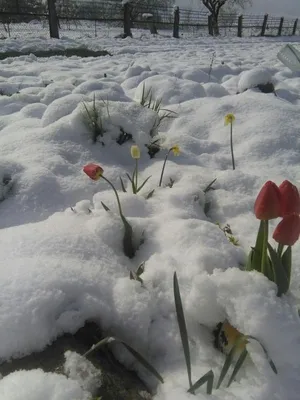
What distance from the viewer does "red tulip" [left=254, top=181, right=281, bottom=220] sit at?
0.97 meters

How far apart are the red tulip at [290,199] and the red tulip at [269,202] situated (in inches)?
1.0

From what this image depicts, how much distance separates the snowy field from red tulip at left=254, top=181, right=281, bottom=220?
0.80 ft

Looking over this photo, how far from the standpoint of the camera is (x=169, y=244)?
1479 millimetres

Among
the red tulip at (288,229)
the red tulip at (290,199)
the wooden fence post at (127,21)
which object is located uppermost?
the red tulip at (290,199)

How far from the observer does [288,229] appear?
1.00 m

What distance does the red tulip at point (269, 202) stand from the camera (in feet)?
3.20

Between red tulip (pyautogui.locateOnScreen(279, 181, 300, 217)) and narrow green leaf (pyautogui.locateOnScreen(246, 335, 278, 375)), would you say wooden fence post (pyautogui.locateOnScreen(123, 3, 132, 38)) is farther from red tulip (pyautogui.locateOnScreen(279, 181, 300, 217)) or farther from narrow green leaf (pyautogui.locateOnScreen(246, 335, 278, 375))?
narrow green leaf (pyautogui.locateOnScreen(246, 335, 278, 375))

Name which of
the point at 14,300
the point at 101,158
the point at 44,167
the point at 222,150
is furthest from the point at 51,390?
the point at 222,150

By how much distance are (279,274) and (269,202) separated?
0.80 feet

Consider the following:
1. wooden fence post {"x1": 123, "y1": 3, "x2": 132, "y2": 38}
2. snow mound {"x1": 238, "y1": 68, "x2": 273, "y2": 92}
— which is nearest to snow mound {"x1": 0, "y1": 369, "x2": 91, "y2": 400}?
snow mound {"x1": 238, "y1": 68, "x2": 273, "y2": 92}

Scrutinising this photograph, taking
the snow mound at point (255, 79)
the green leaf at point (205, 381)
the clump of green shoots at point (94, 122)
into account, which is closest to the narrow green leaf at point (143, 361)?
the green leaf at point (205, 381)

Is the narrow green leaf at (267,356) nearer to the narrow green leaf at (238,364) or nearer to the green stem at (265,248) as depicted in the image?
the narrow green leaf at (238,364)

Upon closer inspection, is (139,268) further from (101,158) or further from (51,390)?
(101,158)

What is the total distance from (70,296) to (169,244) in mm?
482
